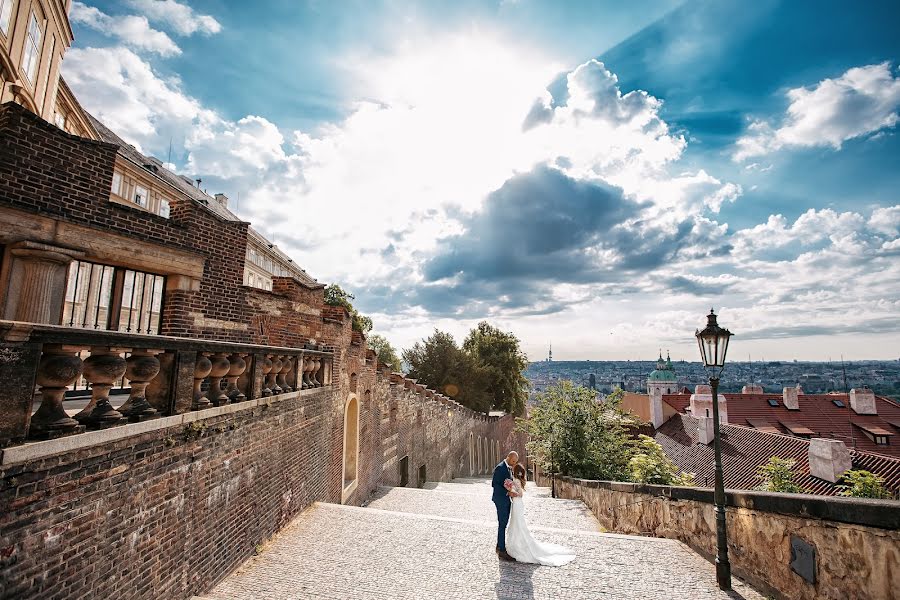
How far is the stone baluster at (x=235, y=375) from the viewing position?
570cm

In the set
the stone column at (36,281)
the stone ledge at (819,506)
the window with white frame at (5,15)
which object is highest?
the window with white frame at (5,15)

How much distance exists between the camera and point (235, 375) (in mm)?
5812

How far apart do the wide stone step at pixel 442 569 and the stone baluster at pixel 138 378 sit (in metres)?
2.44

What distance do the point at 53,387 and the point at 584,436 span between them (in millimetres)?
15087

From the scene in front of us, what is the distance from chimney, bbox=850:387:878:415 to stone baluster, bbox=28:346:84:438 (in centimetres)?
4441

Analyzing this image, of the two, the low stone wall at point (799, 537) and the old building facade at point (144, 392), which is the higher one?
the old building facade at point (144, 392)

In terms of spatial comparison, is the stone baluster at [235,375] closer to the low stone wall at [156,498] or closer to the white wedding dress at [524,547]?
the low stone wall at [156,498]

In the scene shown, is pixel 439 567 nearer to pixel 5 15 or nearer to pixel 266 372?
pixel 266 372

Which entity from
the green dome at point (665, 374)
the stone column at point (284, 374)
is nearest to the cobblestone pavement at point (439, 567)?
the stone column at point (284, 374)

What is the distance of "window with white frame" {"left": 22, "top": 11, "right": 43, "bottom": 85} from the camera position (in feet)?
46.8

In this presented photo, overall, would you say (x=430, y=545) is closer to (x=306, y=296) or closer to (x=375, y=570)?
(x=375, y=570)

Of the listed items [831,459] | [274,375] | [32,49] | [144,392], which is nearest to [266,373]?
[274,375]

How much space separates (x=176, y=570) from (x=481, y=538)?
453 cm

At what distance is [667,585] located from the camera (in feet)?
18.7
